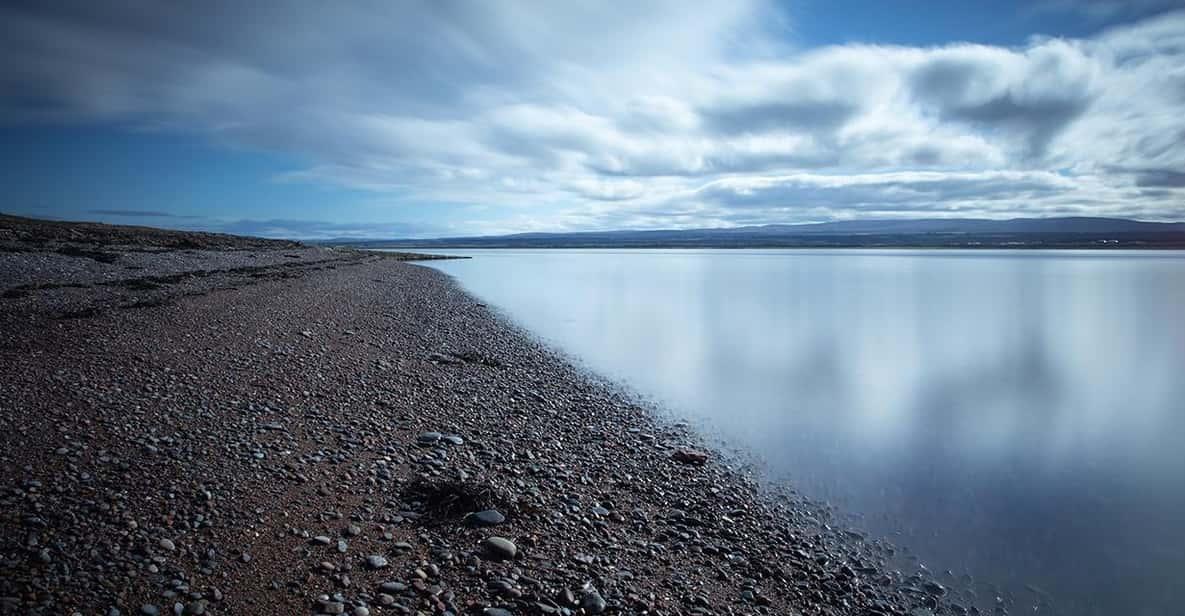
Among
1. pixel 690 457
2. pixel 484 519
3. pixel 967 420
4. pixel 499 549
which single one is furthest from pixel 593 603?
pixel 967 420

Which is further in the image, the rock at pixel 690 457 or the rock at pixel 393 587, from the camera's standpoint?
the rock at pixel 690 457

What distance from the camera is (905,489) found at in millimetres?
7242

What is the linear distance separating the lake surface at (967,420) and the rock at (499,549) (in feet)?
13.0

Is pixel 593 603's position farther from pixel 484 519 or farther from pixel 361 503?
pixel 361 503

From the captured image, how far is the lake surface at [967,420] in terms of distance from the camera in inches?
Result: 227

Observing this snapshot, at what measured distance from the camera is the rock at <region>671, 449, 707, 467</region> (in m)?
7.44

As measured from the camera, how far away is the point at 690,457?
750cm

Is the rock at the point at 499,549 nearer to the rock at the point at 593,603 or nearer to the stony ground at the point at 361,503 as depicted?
the stony ground at the point at 361,503

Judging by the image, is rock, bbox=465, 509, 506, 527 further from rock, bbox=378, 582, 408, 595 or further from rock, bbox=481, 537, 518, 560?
rock, bbox=378, 582, 408, 595

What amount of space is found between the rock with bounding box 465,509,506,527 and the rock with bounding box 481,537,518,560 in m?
0.35

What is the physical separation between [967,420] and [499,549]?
967 cm

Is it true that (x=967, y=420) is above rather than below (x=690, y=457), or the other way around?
below

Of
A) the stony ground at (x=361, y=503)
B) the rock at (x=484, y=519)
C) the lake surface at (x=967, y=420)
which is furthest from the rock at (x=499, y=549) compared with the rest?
the lake surface at (x=967, y=420)

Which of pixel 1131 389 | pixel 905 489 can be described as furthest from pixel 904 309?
pixel 905 489
